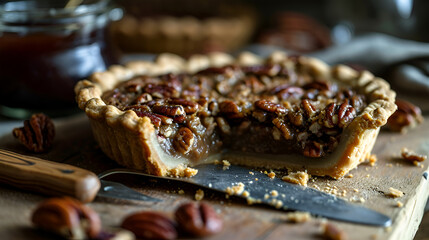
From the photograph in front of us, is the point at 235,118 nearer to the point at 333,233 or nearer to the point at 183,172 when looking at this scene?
the point at 183,172

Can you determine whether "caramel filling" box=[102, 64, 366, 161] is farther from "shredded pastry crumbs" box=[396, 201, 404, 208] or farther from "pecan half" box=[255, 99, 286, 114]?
"shredded pastry crumbs" box=[396, 201, 404, 208]

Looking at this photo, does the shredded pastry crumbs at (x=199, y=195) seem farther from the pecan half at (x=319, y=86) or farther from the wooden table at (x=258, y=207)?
the pecan half at (x=319, y=86)

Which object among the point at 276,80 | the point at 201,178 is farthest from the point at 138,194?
the point at 276,80

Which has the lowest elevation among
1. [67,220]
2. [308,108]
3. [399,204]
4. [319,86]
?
[67,220]

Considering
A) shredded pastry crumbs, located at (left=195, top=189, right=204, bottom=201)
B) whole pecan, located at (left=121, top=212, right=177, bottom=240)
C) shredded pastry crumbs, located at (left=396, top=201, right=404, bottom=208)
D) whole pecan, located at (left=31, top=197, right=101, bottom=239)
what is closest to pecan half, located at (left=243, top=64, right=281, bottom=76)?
shredded pastry crumbs, located at (left=195, top=189, right=204, bottom=201)

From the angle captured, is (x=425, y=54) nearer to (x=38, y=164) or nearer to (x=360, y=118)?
(x=360, y=118)

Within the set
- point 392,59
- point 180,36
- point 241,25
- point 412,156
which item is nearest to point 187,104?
point 412,156

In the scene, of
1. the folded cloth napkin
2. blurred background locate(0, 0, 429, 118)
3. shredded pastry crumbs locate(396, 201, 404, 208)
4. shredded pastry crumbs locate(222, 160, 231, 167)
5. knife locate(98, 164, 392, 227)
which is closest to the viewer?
knife locate(98, 164, 392, 227)
